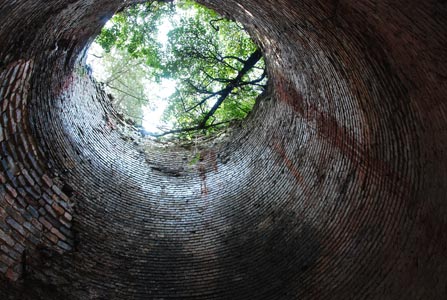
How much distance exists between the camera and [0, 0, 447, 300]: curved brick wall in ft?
13.1

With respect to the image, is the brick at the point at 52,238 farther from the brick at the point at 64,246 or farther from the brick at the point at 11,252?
the brick at the point at 11,252

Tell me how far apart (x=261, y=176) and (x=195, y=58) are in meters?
3.37

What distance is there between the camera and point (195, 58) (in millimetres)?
8703

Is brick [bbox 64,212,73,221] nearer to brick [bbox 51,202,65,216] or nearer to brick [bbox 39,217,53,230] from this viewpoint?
brick [bbox 51,202,65,216]

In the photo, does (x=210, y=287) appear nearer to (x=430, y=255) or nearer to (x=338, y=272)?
(x=338, y=272)

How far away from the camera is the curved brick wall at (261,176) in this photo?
4008 mm

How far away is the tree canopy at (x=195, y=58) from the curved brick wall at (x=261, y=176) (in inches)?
52.6

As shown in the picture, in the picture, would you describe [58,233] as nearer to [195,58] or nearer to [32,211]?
[32,211]

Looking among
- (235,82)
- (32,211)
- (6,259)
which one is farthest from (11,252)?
(235,82)

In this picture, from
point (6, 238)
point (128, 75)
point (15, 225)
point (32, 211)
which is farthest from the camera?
point (128, 75)

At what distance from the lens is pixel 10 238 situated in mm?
4391

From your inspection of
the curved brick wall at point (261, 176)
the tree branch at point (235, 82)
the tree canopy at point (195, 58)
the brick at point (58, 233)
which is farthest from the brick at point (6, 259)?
the tree branch at point (235, 82)

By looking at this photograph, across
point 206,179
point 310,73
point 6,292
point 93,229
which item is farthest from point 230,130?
point 6,292

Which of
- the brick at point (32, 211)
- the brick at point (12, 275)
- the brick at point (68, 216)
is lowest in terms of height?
the brick at point (12, 275)
